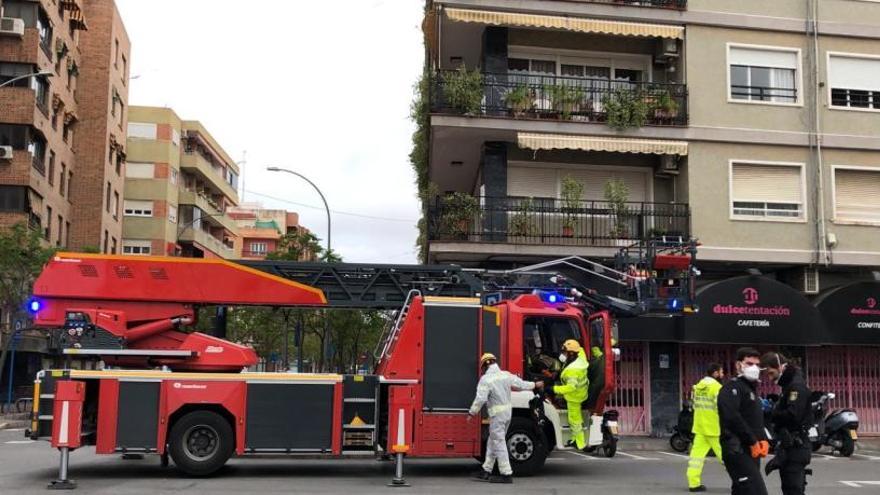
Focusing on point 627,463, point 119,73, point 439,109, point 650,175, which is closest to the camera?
point 627,463

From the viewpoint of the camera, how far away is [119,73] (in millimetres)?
53125

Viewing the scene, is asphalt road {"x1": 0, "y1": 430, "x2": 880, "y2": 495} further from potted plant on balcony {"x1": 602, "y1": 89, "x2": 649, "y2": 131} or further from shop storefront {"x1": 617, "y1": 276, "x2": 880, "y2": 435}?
potted plant on balcony {"x1": 602, "y1": 89, "x2": 649, "y2": 131}

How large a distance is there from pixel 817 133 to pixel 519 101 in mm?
7583

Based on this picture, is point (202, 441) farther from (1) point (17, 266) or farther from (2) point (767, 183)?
(1) point (17, 266)

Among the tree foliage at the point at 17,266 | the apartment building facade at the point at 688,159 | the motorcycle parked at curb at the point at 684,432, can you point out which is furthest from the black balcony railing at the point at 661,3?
the tree foliage at the point at 17,266

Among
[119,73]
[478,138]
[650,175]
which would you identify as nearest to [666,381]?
[650,175]

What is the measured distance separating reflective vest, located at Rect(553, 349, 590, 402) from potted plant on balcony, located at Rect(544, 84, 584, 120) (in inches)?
380

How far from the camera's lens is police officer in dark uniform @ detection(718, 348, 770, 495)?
8.08 m

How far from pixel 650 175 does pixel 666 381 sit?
17.4 ft

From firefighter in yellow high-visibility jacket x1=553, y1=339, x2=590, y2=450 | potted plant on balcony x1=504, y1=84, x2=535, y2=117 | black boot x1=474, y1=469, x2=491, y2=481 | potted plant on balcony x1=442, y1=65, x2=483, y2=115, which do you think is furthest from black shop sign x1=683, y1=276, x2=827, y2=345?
black boot x1=474, y1=469, x2=491, y2=481

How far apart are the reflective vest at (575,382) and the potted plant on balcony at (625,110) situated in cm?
955

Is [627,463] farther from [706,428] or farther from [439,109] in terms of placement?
[439,109]

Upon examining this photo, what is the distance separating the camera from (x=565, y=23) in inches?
838

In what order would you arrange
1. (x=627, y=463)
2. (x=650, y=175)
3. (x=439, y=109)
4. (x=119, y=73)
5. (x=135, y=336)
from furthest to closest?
(x=119, y=73) < (x=650, y=175) < (x=439, y=109) < (x=627, y=463) < (x=135, y=336)
